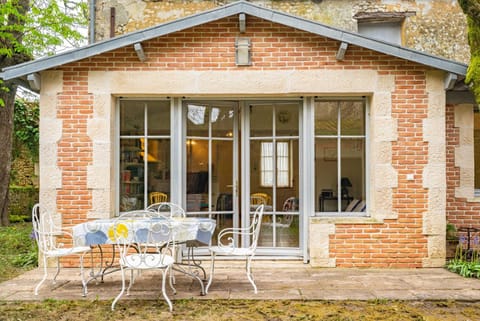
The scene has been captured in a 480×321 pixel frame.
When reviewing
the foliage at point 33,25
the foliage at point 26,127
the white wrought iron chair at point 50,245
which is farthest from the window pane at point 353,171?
the foliage at point 26,127

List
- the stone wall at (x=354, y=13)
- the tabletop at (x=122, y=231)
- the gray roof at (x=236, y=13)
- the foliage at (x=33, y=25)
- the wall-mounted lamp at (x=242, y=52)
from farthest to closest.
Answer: the stone wall at (x=354, y=13), the foliage at (x=33, y=25), the wall-mounted lamp at (x=242, y=52), the gray roof at (x=236, y=13), the tabletop at (x=122, y=231)

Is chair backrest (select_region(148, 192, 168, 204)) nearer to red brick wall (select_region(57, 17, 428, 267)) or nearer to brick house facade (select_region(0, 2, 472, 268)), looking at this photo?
brick house facade (select_region(0, 2, 472, 268))

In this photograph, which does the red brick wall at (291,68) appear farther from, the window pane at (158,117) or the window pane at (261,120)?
the window pane at (261,120)

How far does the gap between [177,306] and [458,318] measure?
2.81m

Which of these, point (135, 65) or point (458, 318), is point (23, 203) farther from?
point (458, 318)

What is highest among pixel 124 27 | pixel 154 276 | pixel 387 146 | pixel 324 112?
pixel 124 27

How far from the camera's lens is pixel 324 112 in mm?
6902

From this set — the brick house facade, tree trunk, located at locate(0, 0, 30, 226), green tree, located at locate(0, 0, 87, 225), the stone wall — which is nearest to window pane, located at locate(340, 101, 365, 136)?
the brick house facade

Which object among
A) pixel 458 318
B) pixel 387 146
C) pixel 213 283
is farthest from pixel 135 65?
pixel 458 318

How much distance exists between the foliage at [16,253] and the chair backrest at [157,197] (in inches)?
80.7

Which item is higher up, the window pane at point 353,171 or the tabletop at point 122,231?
the window pane at point 353,171

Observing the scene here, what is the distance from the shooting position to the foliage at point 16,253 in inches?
256

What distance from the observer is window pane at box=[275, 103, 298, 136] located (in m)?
7.08

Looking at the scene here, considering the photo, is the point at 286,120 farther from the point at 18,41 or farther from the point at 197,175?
the point at 18,41
